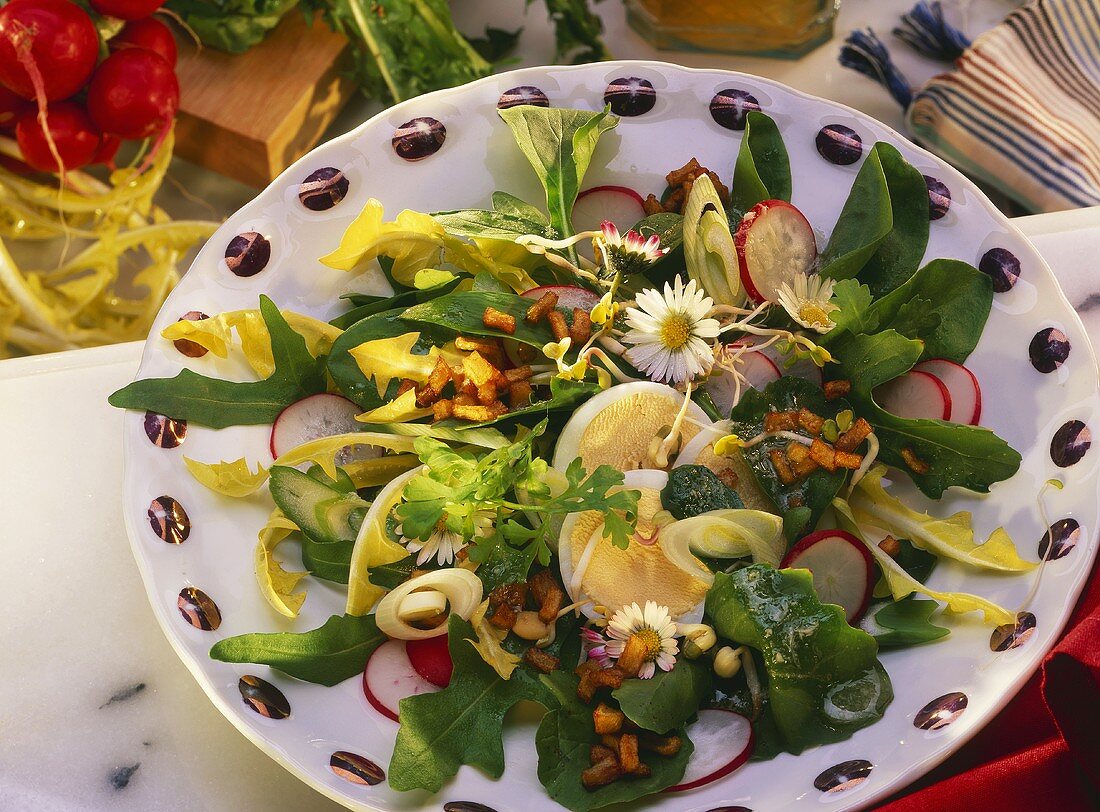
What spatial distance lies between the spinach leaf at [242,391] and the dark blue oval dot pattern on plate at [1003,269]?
57 centimetres

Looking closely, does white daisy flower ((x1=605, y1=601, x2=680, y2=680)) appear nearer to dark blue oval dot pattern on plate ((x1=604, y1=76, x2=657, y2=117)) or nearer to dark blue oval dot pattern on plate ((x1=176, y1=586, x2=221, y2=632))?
dark blue oval dot pattern on plate ((x1=176, y1=586, x2=221, y2=632))

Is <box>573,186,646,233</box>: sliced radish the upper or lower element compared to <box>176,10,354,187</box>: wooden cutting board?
upper

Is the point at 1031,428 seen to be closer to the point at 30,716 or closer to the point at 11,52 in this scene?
the point at 30,716

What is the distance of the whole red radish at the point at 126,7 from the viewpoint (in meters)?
1.12

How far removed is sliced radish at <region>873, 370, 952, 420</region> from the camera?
803 millimetres

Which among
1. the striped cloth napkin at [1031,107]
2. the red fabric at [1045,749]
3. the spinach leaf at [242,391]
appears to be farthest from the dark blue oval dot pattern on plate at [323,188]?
the striped cloth napkin at [1031,107]

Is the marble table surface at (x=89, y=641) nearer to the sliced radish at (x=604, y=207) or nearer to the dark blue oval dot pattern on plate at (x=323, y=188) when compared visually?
the dark blue oval dot pattern on plate at (x=323, y=188)

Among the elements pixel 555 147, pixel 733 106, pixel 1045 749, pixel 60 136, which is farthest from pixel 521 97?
pixel 1045 749

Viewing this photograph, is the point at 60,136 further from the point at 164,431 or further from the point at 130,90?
the point at 164,431

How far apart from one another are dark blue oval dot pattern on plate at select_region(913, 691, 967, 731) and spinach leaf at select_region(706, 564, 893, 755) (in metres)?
0.03

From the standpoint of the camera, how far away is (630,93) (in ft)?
3.07

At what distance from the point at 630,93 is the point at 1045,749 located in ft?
2.09

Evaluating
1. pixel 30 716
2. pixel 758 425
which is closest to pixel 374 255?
pixel 758 425

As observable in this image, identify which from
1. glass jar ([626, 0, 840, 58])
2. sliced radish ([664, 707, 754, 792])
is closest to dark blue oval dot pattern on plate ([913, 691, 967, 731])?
sliced radish ([664, 707, 754, 792])
